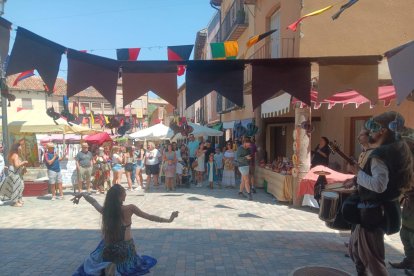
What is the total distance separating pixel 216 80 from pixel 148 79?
886mm

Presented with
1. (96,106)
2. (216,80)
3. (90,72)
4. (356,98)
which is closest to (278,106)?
(356,98)

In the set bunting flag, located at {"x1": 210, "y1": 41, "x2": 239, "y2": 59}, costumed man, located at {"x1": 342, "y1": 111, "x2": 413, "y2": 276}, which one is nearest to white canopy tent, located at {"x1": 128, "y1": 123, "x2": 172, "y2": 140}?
bunting flag, located at {"x1": 210, "y1": 41, "x2": 239, "y2": 59}

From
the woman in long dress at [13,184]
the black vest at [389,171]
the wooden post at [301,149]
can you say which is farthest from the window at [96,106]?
the black vest at [389,171]

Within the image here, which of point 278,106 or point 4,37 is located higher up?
point 4,37

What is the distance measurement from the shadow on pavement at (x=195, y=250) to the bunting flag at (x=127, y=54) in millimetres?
2784

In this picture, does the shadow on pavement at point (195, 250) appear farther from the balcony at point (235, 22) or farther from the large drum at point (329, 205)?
the balcony at point (235, 22)

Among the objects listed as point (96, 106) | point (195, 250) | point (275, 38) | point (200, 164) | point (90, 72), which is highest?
→ point (96, 106)

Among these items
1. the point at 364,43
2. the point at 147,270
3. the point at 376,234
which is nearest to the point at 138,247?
the point at 147,270

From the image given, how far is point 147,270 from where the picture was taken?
4.11 meters

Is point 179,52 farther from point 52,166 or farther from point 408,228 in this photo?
point 52,166

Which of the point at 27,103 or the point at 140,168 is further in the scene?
the point at 27,103

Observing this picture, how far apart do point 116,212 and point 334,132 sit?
8.64 m

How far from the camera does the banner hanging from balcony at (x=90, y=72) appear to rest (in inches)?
172

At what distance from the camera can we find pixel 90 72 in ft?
14.5
